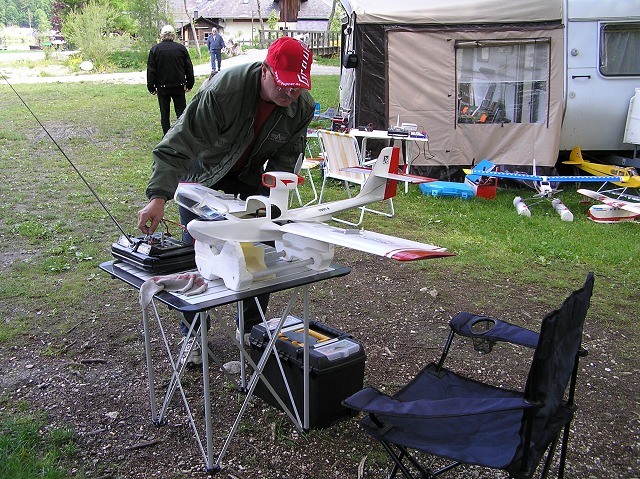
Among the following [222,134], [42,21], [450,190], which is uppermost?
[42,21]

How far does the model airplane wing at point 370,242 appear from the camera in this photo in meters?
1.99

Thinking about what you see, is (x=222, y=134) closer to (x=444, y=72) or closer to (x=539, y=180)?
(x=539, y=180)

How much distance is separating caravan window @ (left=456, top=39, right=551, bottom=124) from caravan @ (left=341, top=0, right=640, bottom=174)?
0.01 meters

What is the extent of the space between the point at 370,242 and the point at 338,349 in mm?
857

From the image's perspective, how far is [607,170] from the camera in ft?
25.5

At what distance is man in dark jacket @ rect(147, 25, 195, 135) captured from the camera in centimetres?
866

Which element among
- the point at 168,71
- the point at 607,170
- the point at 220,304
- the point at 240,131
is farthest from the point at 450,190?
the point at 220,304

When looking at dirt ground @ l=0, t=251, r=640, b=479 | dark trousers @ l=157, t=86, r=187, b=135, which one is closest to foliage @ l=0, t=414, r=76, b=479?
dirt ground @ l=0, t=251, r=640, b=479

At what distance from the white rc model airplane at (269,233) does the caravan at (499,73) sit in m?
5.40

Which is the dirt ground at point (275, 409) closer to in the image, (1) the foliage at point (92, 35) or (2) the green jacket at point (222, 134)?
(2) the green jacket at point (222, 134)

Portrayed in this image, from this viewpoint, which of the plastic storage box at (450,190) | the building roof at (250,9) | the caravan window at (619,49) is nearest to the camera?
the plastic storage box at (450,190)

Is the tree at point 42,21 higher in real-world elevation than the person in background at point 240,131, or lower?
higher

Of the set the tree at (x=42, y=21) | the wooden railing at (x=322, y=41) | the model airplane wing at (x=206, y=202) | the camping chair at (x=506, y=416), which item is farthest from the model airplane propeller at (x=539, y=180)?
the tree at (x=42, y=21)

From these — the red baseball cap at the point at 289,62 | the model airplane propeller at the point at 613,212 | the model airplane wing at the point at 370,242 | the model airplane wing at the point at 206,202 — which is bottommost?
the model airplane propeller at the point at 613,212
